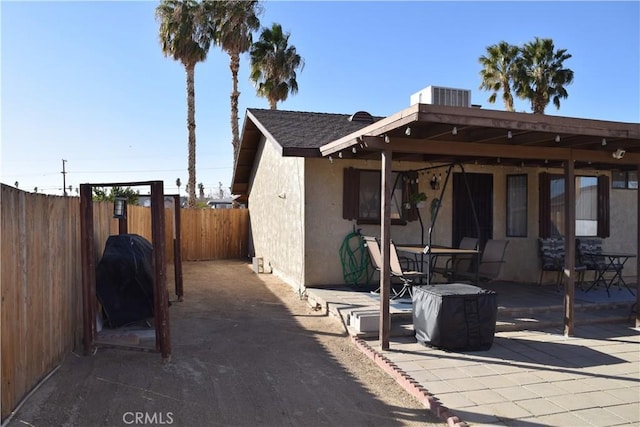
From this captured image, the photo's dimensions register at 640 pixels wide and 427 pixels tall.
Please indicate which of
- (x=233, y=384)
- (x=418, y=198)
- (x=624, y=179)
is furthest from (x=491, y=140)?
(x=624, y=179)

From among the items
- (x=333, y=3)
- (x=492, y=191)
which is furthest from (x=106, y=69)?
(x=492, y=191)

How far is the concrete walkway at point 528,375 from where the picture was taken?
3545 mm

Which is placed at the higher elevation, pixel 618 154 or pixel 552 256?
pixel 618 154

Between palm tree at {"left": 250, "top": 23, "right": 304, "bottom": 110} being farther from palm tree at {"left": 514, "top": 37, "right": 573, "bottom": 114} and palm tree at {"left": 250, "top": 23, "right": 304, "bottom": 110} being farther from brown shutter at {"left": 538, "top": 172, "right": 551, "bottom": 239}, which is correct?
brown shutter at {"left": 538, "top": 172, "right": 551, "bottom": 239}

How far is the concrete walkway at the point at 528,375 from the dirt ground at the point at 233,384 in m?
0.23

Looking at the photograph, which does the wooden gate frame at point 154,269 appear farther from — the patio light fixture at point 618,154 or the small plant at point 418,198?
the patio light fixture at point 618,154

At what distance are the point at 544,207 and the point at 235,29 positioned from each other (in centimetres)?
1503

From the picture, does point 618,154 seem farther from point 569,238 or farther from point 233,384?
point 233,384

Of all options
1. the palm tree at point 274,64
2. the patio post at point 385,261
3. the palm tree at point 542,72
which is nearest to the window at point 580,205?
the patio post at point 385,261

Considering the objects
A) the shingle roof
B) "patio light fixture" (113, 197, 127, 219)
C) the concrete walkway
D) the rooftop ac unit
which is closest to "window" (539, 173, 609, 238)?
the rooftop ac unit

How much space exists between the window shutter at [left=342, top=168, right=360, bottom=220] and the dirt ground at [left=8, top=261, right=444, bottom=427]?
224 centimetres

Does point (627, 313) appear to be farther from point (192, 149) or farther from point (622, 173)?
point (192, 149)

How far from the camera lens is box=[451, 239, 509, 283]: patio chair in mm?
7273

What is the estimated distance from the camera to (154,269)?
470cm
